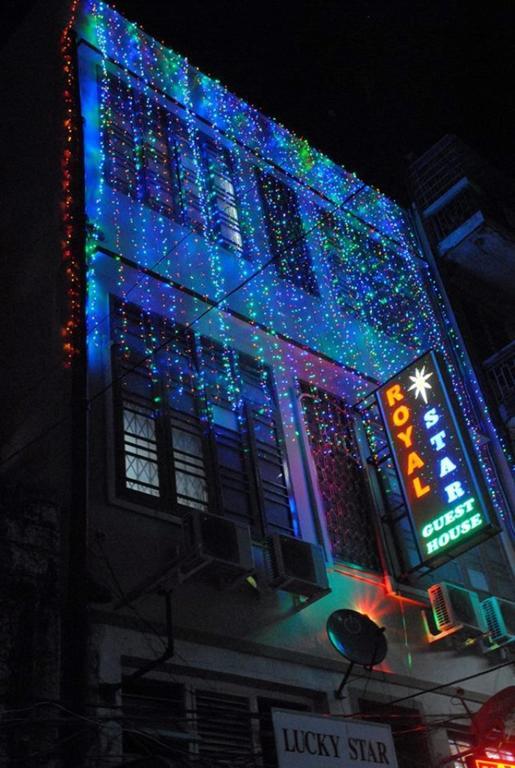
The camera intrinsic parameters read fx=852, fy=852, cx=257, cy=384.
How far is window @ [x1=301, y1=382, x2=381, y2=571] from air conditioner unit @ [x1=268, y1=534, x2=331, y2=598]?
1324 mm

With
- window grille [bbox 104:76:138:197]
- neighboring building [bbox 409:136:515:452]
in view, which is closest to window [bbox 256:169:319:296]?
window grille [bbox 104:76:138:197]

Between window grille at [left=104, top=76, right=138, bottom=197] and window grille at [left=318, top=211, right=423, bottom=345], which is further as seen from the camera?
window grille at [left=318, top=211, right=423, bottom=345]

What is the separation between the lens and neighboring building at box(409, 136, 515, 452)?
1727cm

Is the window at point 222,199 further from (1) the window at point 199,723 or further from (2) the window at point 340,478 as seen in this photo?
(1) the window at point 199,723

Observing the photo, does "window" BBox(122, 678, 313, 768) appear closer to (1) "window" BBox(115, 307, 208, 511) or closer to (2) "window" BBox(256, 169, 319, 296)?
(1) "window" BBox(115, 307, 208, 511)

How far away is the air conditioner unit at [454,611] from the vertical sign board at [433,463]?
753 millimetres

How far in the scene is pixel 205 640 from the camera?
9.11 m

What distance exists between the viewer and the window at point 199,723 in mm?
7746

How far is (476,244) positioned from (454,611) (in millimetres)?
8890

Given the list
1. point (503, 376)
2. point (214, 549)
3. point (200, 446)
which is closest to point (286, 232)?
point (503, 376)

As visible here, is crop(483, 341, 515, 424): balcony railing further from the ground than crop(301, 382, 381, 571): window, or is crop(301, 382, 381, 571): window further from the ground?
crop(483, 341, 515, 424): balcony railing

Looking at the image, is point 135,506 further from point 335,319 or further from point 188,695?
point 335,319


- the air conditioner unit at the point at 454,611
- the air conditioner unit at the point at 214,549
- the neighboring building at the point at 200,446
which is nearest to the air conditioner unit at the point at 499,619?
the neighboring building at the point at 200,446

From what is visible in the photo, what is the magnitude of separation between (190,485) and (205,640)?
2038mm
